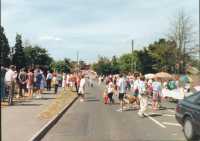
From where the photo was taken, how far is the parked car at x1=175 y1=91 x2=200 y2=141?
1320 centimetres

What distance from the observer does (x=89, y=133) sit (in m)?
15.1

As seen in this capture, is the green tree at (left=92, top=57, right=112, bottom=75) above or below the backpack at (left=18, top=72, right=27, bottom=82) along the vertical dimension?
above

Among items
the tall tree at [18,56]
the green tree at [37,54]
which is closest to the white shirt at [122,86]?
the tall tree at [18,56]

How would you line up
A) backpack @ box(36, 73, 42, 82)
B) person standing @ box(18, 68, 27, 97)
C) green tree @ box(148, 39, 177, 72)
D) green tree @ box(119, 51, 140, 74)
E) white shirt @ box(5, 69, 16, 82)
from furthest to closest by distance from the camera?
1. green tree @ box(119, 51, 140, 74)
2. green tree @ box(148, 39, 177, 72)
3. backpack @ box(36, 73, 42, 82)
4. person standing @ box(18, 68, 27, 97)
5. white shirt @ box(5, 69, 16, 82)

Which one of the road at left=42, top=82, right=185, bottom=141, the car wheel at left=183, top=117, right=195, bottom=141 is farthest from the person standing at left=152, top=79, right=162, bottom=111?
the car wheel at left=183, top=117, right=195, bottom=141

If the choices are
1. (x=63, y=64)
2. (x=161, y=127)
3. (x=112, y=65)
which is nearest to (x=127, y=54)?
(x=112, y=65)

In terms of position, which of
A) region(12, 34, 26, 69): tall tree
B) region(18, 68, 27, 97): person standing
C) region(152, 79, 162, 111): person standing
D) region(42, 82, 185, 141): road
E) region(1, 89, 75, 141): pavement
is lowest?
region(42, 82, 185, 141): road

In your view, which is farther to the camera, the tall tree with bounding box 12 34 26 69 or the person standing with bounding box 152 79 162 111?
the tall tree with bounding box 12 34 26 69

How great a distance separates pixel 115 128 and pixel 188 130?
10.7ft

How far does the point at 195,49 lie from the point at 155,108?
48.5m

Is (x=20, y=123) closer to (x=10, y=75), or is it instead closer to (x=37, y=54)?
(x=10, y=75)

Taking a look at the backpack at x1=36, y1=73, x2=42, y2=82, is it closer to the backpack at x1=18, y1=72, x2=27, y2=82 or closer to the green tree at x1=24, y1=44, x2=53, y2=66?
the backpack at x1=18, y1=72, x2=27, y2=82

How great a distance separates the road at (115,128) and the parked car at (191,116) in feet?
1.44

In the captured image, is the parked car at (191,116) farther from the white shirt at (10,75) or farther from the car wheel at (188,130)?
the white shirt at (10,75)
